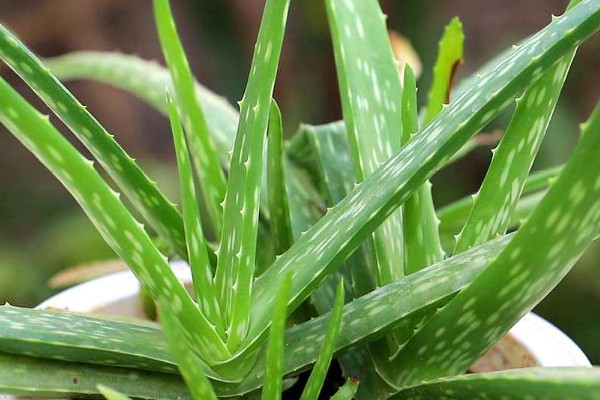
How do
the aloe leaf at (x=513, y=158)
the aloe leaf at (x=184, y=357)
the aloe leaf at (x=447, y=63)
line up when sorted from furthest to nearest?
the aloe leaf at (x=447, y=63), the aloe leaf at (x=513, y=158), the aloe leaf at (x=184, y=357)

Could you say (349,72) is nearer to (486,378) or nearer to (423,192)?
(423,192)

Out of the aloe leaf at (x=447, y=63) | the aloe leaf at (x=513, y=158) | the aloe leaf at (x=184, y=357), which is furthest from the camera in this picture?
the aloe leaf at (x=447, y=63)

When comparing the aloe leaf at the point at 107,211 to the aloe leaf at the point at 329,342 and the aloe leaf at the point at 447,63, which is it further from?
the aloe leaf at the point at 447,63

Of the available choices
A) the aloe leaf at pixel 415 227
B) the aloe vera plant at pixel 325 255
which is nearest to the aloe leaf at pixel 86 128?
the aloe vera plant at pixel 325 255

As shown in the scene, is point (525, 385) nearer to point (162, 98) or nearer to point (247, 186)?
point (247, 186)

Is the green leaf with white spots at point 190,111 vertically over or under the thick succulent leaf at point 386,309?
over

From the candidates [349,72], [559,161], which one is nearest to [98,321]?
[349,72]

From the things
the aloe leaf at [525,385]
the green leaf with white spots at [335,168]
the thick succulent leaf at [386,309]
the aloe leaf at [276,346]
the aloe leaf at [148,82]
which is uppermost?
the aloe leaf at [148,82]
